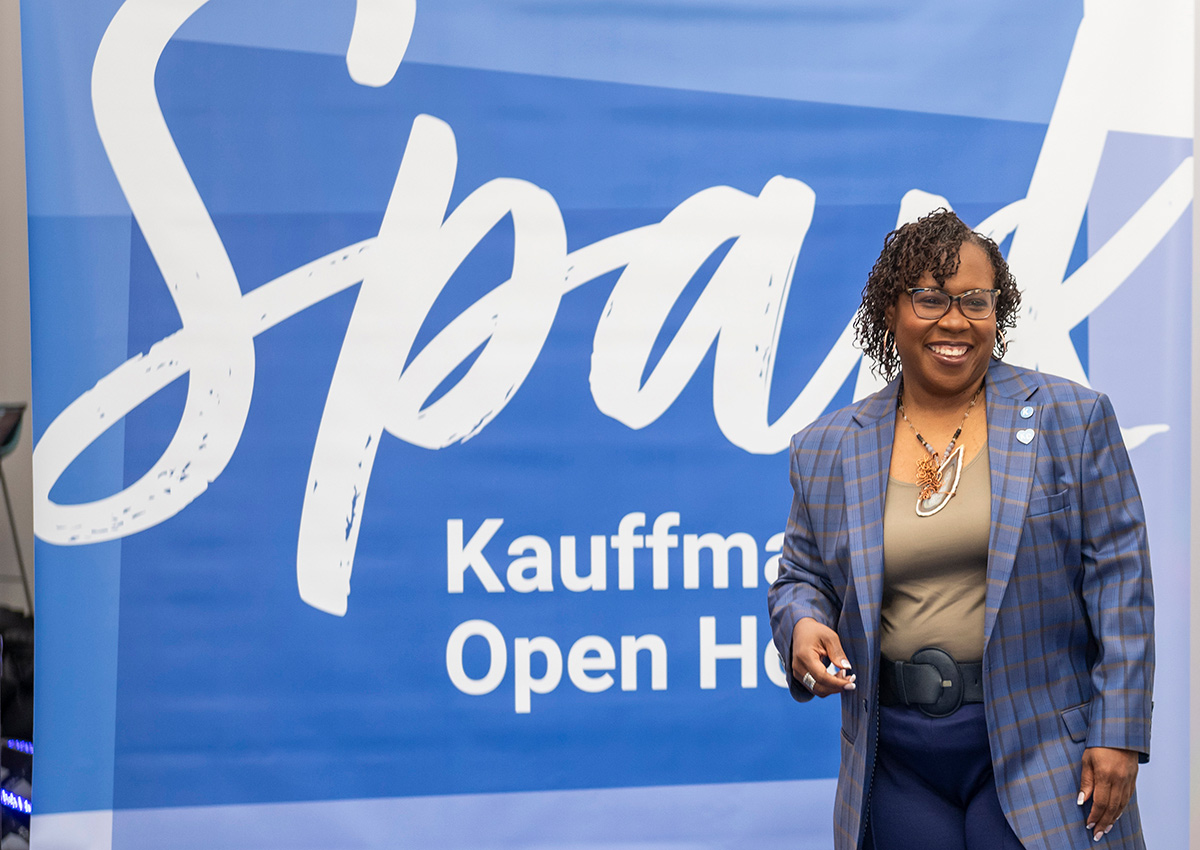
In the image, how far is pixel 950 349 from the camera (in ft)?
5.08

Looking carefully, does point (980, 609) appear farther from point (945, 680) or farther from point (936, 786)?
point (936, 786)

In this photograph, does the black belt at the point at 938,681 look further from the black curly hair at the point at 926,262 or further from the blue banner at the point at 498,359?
the blue banner at the point at 498,359

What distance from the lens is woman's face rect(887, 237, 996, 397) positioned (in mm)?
1541

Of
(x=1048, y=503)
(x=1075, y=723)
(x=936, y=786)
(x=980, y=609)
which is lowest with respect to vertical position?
(x=936, y=786)

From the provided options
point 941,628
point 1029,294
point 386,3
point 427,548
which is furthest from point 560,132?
point 941,628

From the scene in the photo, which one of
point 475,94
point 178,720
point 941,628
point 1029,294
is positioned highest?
point 475,94

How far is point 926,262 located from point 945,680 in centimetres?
62

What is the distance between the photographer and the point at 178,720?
101 inches

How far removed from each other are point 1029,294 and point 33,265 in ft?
8.22

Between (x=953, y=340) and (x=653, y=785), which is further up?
(x=953, y=340)

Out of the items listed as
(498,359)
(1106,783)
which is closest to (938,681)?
(1106,783)

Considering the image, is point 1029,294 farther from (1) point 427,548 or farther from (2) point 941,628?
(1) point 427,548

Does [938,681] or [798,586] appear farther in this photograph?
[798,586]

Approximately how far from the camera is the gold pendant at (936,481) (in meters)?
1.50
